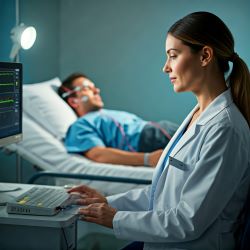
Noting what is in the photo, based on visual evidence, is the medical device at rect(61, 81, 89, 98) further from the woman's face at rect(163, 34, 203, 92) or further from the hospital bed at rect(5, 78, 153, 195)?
the woman's face at rect(163, 34, 203, 92)

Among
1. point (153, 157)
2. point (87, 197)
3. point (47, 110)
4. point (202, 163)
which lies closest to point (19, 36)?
point (47, 110)

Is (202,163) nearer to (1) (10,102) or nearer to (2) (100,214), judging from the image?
(2) (100,214)

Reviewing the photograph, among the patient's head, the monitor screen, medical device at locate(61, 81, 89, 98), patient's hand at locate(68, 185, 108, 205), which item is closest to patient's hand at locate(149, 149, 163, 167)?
the patient's head

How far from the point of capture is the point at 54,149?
9.75ft

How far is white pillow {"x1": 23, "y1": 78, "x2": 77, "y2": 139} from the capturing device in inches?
126

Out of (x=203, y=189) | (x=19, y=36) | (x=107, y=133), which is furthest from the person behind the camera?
(x=107, y=133)

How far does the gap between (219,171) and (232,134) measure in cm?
12

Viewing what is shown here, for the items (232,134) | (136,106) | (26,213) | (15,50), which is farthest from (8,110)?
(136,106)

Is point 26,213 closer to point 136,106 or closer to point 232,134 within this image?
point 232,134

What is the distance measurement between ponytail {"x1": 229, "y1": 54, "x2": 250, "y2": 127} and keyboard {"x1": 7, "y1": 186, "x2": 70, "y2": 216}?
657mm

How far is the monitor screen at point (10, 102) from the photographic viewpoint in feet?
6.57

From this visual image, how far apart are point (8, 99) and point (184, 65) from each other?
77 centimetres

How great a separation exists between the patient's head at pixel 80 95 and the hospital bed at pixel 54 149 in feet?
0.64

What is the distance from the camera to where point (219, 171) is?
1.49 m
